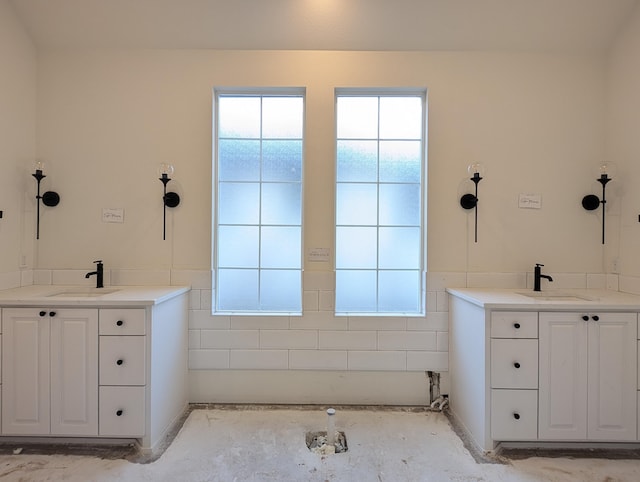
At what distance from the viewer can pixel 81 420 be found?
181 cm

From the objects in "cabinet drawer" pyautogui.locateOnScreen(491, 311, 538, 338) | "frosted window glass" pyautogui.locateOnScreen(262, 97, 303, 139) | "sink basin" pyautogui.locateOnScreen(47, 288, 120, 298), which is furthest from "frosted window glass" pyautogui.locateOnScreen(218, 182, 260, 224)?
"cabinet drawer" pyautogui.locateOnScreen(491, 311, 538, 338)

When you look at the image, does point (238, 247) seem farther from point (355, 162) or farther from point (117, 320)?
point (355, 162)

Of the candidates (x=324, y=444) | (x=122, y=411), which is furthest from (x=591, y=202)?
(x=122, y=411)

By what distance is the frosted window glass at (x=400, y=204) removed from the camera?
8.05 feet

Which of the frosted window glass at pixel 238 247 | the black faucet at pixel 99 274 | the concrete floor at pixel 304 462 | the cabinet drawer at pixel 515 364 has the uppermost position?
the frosted window glass at pixel 238 247

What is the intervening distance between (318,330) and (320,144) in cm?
136

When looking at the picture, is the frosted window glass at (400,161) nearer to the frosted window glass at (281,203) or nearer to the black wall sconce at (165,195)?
the frosted window glass at (281,203)

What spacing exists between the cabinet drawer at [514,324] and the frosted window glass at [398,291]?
2.19 ft

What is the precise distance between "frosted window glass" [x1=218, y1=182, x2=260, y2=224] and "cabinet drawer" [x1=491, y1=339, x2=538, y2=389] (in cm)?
181

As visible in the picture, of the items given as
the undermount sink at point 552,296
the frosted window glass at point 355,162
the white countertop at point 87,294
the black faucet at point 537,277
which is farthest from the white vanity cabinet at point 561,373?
the white countertop at point 87,294

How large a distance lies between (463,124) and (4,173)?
319cm

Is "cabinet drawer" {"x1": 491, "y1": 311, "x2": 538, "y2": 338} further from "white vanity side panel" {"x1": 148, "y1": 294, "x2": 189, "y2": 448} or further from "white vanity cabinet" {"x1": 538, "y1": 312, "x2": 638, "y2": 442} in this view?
"white vanity side panel" {"x1": 148, "y1": 294, "x2": 189, "y2": 448}

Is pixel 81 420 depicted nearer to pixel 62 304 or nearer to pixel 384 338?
pixel 62 304

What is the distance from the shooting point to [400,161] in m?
2.46
